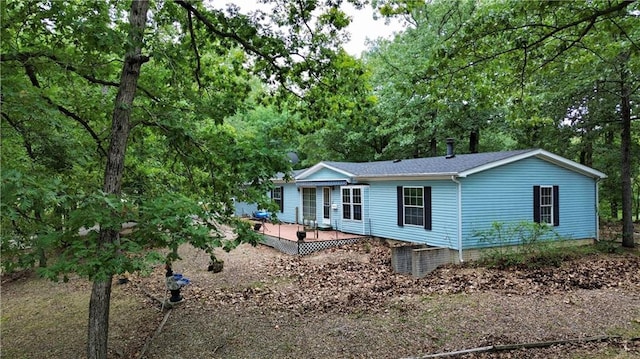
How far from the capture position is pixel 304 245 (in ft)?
38.7

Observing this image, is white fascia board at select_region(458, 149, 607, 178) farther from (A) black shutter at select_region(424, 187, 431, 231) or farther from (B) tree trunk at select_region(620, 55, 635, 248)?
(A) black shutter at select_region(424, 187, 431, 231)

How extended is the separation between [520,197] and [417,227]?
328cm

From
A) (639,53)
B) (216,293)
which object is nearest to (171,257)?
(216,293)

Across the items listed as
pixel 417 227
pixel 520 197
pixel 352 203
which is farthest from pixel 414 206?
pixel 520 197

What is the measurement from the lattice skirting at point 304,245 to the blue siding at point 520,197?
414 cm

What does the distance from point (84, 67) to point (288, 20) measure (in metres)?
3.13

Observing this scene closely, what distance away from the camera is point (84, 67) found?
4492 millimetres

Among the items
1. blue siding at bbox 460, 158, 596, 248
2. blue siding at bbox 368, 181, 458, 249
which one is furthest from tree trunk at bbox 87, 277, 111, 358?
blue siding at bbox 460, 158, 596, 248

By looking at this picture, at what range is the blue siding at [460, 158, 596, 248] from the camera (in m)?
10.4

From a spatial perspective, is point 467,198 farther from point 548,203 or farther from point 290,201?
point 290,201

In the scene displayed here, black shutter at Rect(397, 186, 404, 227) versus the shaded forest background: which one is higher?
the shaded forest background

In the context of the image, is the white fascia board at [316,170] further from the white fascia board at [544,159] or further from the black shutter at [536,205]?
the black shutter at [536,205]

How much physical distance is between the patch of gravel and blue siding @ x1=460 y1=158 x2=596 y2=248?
172 cm

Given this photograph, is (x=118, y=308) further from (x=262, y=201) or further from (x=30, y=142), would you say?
(x=262, y=201)
